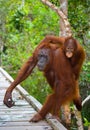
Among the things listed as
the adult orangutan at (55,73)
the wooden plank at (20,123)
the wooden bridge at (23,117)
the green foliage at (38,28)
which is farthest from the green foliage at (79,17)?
the wooden plank at (20,123)

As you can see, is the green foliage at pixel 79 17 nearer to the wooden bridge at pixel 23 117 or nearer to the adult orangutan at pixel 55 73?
the wooden bridge at pixel 23 117

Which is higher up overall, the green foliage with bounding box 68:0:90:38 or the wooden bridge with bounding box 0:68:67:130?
the green foliage with bounding box 68:0:90:38

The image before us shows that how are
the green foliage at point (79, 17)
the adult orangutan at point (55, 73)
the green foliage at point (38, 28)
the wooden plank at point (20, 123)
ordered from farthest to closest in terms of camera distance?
the green foliage at point (38, 28) < the green foliage at point (79, 17) < the wooden plank at point (20, 123) < the adult orangutan at point (55, 73)

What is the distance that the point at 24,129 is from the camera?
14.6ft

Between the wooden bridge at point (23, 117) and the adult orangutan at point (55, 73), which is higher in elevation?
the adult orangutan at point (55, 73)

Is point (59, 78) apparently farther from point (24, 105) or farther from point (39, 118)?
point (24, 105)

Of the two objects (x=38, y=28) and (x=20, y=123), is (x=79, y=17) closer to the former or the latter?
(x=38, y=28)

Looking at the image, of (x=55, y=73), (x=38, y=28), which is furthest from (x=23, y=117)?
(x=38, y=28)

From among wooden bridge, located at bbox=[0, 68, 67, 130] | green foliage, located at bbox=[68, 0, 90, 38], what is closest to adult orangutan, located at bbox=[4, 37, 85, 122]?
wooden bridge, located at bbox=[0, 68, 67, 130]

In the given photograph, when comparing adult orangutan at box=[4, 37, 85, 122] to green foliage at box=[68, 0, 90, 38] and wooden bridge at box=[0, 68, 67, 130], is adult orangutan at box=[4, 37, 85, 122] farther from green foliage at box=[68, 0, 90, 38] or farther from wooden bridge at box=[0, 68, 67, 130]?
green foliage at box=[68, 0, 90, 38]

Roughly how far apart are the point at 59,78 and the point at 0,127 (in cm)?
82

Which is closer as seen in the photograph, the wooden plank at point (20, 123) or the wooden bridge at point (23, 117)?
the wooden bridge at point (23, 117)

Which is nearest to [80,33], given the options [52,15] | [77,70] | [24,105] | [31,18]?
[52,15]

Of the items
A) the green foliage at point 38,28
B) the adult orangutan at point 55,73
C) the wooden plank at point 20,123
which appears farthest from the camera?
the green foliage at point 38,28
